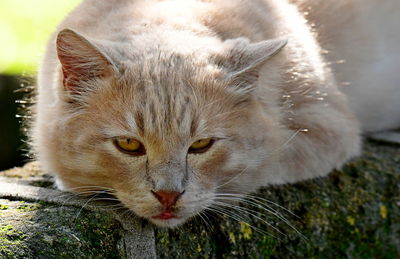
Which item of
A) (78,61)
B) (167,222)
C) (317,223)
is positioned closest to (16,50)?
(78,61)

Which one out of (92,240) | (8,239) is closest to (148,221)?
(92,240)

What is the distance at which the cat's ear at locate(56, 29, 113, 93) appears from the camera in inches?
109

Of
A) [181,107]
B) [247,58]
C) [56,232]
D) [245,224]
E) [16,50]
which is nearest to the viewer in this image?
[56,232]

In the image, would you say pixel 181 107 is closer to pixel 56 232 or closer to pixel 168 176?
pixel 168 176

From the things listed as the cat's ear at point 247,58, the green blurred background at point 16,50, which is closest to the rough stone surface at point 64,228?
the cat's ear at point 247,58

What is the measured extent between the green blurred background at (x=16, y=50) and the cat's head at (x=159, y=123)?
216 cm

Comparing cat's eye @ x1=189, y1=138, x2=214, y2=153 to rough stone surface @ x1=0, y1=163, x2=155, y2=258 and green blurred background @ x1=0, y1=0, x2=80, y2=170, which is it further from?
green blurred background @ x1=0, y1=0, x2=80, y2=170

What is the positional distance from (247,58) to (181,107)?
39 centimetres

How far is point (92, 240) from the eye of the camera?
2.68m

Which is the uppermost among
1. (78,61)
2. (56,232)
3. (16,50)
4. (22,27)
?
(22,27)

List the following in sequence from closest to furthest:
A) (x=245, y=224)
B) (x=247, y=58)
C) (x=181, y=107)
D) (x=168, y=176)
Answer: (x=168, y=176) < (x=181, y=107) < (x=247, y=58) < (x=245, y=224)

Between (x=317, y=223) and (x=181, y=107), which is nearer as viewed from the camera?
(x=181, y=107)

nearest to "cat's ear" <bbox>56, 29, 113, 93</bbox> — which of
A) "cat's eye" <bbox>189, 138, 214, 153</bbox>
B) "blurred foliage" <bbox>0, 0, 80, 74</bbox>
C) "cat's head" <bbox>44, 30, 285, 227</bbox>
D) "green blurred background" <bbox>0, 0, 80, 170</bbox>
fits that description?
"cat's head" <bbox>44, 30, 285, 227</bbox>

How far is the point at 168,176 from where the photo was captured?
2705mm
